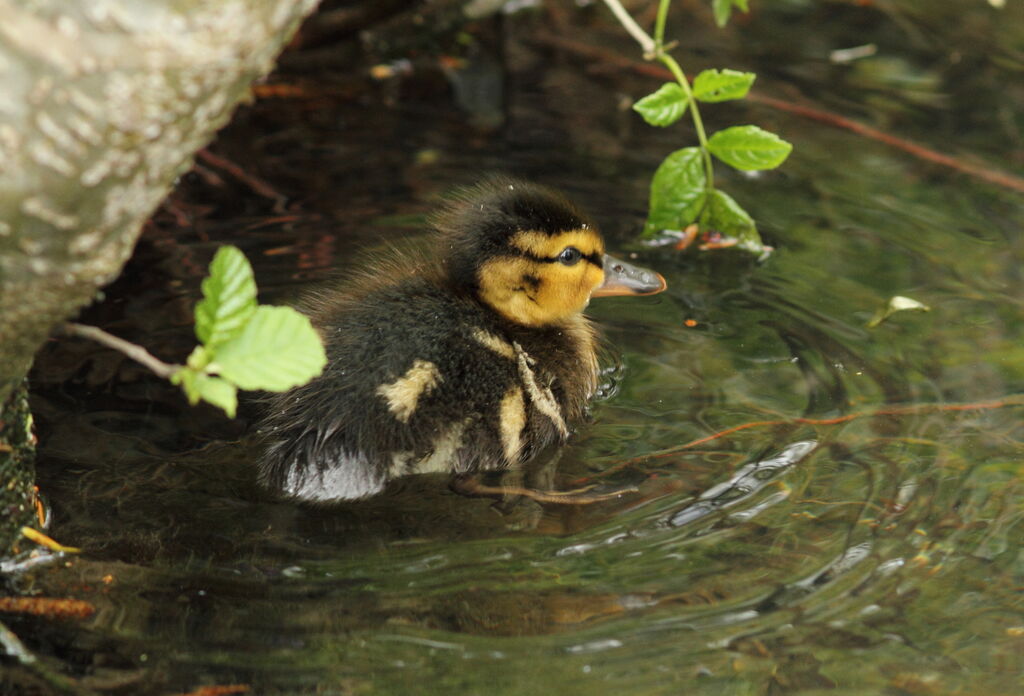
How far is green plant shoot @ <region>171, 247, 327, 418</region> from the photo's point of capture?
1536 mm

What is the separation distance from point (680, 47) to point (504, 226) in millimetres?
2389

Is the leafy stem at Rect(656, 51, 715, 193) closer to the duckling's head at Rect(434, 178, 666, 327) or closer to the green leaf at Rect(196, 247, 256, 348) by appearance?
the duckling's head at Rect(434, 178, 666, 327)

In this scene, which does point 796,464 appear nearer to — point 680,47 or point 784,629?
point 784,629

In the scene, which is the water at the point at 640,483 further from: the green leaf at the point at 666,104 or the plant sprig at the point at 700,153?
the green leaf at the point at 666,104

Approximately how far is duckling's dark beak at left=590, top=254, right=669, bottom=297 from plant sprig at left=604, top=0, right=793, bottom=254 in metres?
0.13

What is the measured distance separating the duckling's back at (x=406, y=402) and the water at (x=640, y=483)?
71 mm

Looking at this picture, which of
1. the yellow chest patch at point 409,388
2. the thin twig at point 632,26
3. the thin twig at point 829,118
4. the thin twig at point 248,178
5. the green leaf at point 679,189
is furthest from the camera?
the thin twig at point 829,118

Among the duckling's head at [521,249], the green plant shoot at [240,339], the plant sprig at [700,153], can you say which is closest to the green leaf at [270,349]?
the green plant shoot at [240,339]

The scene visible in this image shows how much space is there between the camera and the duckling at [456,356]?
2.17 m

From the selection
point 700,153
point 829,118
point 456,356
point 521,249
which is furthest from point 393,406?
point 829,118

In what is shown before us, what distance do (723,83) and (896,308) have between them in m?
0.75

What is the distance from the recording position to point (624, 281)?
2682 mm

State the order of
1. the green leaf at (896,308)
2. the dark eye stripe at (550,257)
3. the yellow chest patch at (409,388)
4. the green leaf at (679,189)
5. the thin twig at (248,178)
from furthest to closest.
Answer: the thin twig at (248,178) < the green leaf at (896,308) < the green leaf at (679,189) < the dark eye stripe at (550,257) < the yellow chest patch at (409,388)

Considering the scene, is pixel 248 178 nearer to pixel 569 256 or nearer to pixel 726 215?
pixel 569 256
